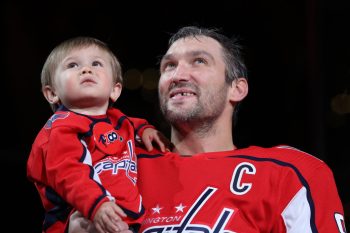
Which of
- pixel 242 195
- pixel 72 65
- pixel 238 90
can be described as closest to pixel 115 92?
pixel 72 65

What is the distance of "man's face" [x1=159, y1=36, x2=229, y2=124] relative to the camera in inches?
65.8

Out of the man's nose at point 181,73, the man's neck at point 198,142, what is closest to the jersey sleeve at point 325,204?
the man's neck at point 198,142

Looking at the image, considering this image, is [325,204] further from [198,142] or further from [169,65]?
[169,65]

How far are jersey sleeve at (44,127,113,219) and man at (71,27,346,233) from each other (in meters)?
0.29

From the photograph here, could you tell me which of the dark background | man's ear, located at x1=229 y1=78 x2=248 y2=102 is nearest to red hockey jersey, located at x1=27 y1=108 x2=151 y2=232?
man's ear, located at x1=229 y1=78 x2=248 y2=102

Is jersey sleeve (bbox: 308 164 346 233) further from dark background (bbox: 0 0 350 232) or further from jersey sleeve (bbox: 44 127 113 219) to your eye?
dark background (bbox: 0 0 350 232)

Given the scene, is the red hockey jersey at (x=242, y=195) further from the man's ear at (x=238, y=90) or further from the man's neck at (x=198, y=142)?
the man's ear at (x=238, y=90)

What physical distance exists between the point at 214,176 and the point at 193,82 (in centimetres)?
33

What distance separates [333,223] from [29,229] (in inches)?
60.0

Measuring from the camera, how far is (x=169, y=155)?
1607 mm

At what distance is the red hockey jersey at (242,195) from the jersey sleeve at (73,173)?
0.96 feet

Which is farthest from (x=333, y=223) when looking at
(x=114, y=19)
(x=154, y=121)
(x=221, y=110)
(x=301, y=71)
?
(x=114, y=19)

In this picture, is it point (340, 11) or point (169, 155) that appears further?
point (340, 11)

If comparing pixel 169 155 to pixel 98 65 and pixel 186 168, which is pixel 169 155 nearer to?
pixel 186 168
